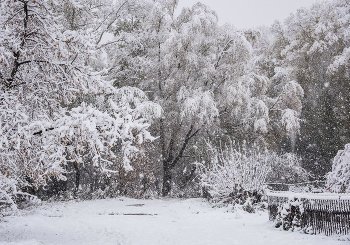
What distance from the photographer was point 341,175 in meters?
7.25

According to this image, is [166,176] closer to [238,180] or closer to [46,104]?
[238,180]

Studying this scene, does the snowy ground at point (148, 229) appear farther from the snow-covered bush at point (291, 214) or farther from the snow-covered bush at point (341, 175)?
the snow-covered bush at point (341, 175)

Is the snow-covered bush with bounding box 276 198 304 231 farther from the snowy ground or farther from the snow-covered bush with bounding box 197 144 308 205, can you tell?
the snow-covered bush with bounding box 197 144 308 205

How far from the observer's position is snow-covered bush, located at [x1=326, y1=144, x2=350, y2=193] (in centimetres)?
706

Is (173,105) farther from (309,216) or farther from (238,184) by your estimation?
(309,216)

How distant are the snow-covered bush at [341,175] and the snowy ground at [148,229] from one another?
2032 millimetres

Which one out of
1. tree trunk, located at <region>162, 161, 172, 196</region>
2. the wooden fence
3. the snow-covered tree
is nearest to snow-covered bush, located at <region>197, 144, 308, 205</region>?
the wooden fence

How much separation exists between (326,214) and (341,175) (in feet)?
6.85

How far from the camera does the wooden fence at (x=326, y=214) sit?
5398 mm

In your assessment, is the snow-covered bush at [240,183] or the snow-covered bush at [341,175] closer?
the snow-covered bush at [341,175]

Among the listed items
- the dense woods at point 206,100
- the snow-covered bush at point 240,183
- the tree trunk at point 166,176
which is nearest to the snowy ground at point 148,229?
the snow-covered bush at point 240,183

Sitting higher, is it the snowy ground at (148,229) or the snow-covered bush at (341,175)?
the snow-covered bush at (341,175)

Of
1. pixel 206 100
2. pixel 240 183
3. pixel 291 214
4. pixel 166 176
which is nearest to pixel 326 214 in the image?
pixel 291 214

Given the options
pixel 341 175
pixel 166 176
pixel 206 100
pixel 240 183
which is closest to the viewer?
pixel 341 175
